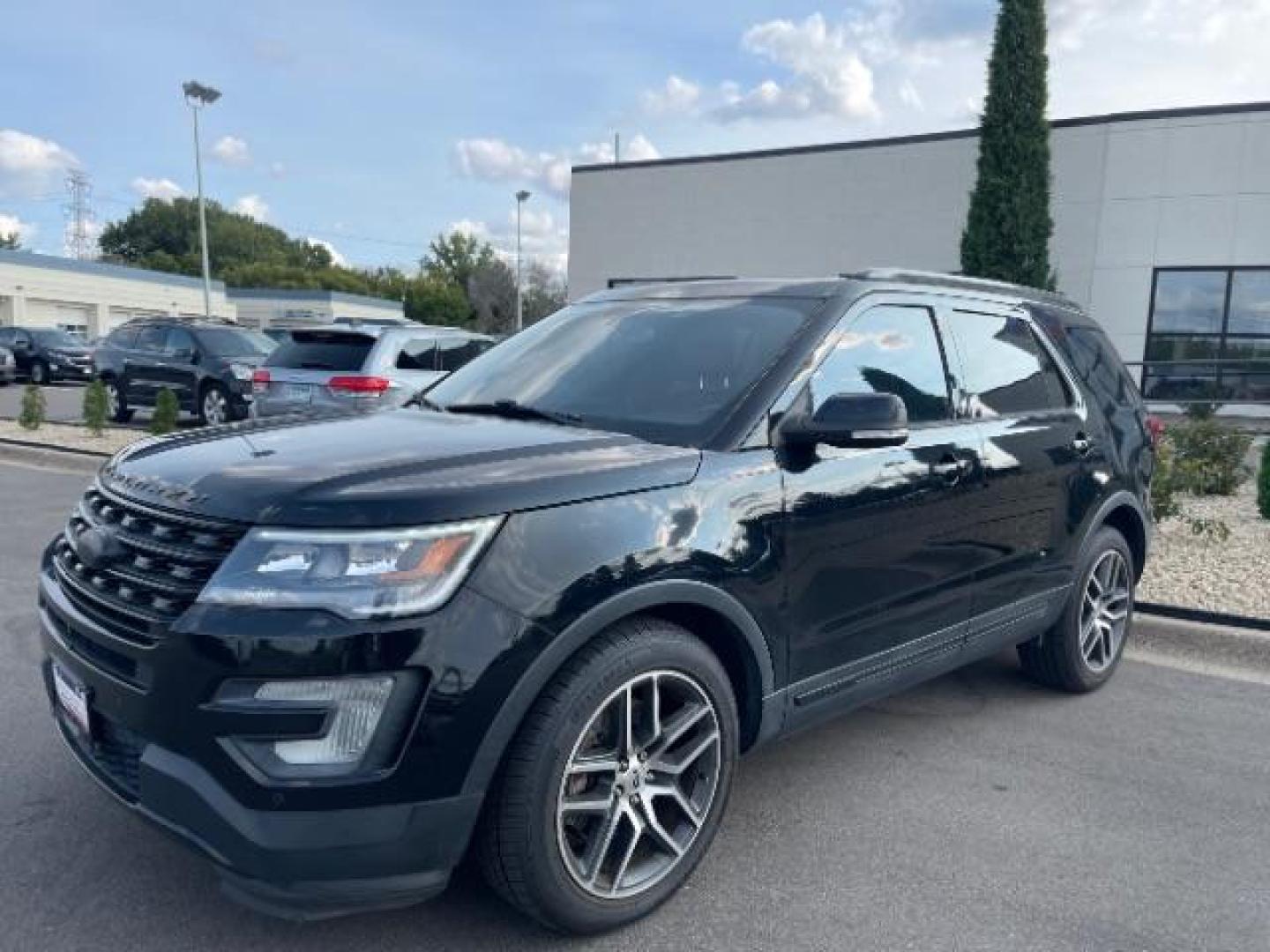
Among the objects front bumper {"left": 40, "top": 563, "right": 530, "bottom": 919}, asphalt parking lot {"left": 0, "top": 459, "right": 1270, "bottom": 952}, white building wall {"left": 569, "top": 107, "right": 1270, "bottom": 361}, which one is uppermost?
white building wall {"left": 569, "top": 107, "right": 1270, "bottom": 361}

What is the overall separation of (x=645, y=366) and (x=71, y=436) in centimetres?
1175

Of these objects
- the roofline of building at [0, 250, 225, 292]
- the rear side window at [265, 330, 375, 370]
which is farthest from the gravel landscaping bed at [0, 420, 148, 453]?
the roofline of building at [0, 250, 225, 292]

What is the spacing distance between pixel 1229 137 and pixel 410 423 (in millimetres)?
17184

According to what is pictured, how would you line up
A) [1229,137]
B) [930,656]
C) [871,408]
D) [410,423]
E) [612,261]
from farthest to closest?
[612,261], [1229,137], [930,656], [410,423], [871,408]

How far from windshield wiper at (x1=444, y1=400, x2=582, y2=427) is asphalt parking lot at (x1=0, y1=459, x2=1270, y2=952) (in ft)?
4.73

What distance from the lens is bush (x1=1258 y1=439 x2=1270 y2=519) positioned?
7727 mm

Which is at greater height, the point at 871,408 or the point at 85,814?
the point at 871,408

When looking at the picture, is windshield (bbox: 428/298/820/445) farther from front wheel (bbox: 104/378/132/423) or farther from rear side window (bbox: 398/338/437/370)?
front wheel (bbox: 104/378/132/423)

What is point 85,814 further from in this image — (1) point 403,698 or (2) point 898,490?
(2) point 898,490

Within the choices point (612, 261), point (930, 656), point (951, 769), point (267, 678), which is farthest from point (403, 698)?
point (612, 261)

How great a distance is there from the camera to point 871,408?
2861 mm

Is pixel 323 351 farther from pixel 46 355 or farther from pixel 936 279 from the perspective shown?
pixel 46 355

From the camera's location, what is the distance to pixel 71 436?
41.2 ft

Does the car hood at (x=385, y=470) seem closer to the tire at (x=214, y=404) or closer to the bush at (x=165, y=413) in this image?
the bush at (x=165, y=413)
